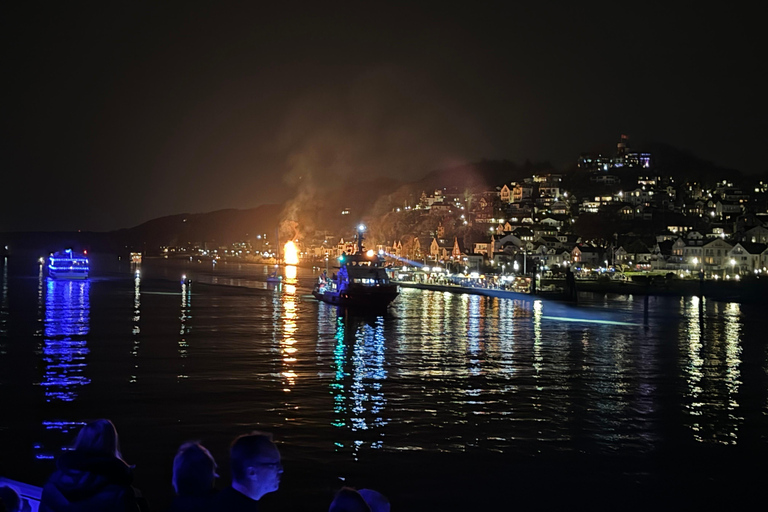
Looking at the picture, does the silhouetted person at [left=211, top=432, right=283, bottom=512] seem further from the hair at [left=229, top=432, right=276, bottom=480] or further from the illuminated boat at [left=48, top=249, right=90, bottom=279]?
the illuminated boat at [left=48, top=249, right=90, bottom=279]

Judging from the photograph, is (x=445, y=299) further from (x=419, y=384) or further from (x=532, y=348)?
(x=419, y=384)

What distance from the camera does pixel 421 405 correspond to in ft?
69.4

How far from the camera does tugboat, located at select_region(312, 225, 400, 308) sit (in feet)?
198

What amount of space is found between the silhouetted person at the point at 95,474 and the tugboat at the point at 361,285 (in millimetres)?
54615

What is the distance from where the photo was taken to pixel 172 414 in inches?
758

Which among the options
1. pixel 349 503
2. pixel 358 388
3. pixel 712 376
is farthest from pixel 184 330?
pixel 349 503

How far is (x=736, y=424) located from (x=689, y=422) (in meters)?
1.25

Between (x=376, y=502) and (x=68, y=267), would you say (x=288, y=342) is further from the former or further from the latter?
(x=68, y=267)

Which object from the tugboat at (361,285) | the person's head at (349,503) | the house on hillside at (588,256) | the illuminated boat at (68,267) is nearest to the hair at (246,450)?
the person's head at (349,503)

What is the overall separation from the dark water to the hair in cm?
831

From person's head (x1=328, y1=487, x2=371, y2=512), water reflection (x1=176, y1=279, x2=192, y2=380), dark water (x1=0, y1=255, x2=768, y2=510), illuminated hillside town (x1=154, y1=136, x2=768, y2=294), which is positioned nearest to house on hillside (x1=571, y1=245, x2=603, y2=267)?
illuminated hillside town (x1=154, y1=136, x2=768, y2=294)

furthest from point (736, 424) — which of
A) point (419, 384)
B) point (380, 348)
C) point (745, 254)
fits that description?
point (745, 254)

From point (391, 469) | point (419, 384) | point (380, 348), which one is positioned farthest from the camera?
point (380, 348)

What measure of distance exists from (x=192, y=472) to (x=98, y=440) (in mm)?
741
